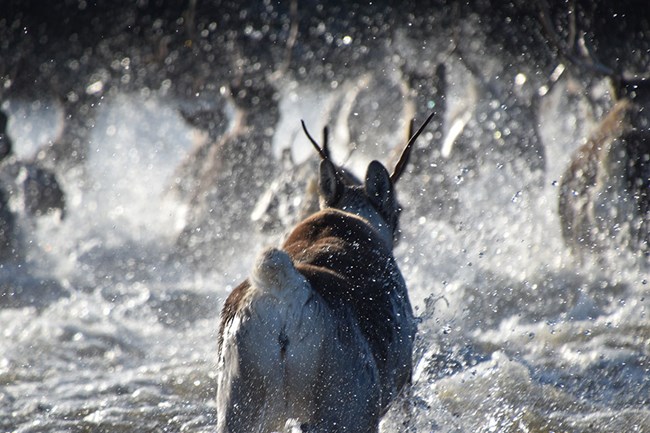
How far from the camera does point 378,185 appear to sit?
170 inches

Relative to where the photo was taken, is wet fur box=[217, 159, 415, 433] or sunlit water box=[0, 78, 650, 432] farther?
sunlit water box=[0, 78, 650, 432]

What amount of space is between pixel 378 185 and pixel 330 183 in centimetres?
23

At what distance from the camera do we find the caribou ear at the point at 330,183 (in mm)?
4324

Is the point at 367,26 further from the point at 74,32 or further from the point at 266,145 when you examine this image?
the point at 74,32

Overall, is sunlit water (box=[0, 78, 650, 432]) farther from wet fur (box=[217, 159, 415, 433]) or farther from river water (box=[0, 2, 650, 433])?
wet fur (box=[217, 159, 415, 433])

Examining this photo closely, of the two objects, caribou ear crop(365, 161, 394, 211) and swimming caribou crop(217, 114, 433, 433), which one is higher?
caribou ear crop(365, 161, 394, 211)

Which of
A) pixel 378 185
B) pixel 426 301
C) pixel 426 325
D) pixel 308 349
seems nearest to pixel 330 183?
pixel 378 185

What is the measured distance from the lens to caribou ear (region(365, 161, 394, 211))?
428 centimetres

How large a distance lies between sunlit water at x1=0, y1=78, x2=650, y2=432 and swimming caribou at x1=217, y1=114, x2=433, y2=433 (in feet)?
2.06

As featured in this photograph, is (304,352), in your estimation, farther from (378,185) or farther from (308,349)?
(378,185)

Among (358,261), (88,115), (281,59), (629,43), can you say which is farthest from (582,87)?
(88,115)

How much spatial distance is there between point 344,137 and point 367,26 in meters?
3.20

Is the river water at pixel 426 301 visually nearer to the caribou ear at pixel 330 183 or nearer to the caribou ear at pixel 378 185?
the caribou ear at pixel 378 185

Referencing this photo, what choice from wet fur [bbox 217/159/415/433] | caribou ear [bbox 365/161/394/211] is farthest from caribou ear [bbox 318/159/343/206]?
wet fur [bbox 217/159/415/433]
